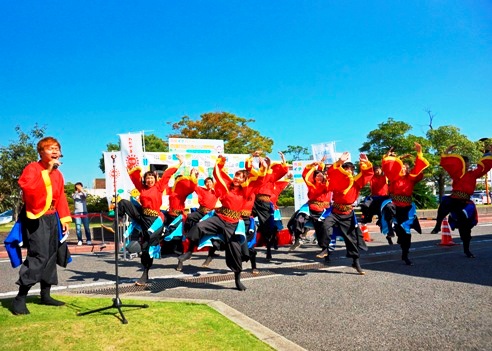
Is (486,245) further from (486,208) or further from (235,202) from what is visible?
(486,208)

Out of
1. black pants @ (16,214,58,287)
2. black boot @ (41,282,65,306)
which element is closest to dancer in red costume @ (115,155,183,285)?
black boot @ (41,282,65,306)

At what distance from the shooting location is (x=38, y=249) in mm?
4668

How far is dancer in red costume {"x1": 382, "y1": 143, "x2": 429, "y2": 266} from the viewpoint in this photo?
7879 millimetres

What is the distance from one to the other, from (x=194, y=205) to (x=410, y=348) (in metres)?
9.28

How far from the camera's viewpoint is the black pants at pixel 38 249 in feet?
15.1

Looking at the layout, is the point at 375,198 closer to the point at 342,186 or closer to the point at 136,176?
the point at 342,186

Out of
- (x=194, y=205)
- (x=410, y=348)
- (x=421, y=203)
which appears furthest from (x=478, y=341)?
(x=421, y=203)

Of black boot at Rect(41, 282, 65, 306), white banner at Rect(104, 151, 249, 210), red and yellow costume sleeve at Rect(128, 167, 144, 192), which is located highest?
white banner at Rect(104, 151, 249, 210)

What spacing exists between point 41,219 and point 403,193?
648 cm

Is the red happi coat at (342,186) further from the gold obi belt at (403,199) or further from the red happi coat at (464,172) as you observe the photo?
the red happi coat at (464,172)

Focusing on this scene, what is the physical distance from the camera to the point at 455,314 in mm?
4555

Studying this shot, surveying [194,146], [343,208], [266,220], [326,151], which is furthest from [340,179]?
[326,151]

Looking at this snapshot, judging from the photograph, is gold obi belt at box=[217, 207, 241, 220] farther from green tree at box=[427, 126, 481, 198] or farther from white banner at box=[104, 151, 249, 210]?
green tree at box=[427, 126, 481, 198]

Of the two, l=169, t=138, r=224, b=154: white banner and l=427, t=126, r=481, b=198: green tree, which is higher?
l=427, t=126, r=481, b=198: green tree
